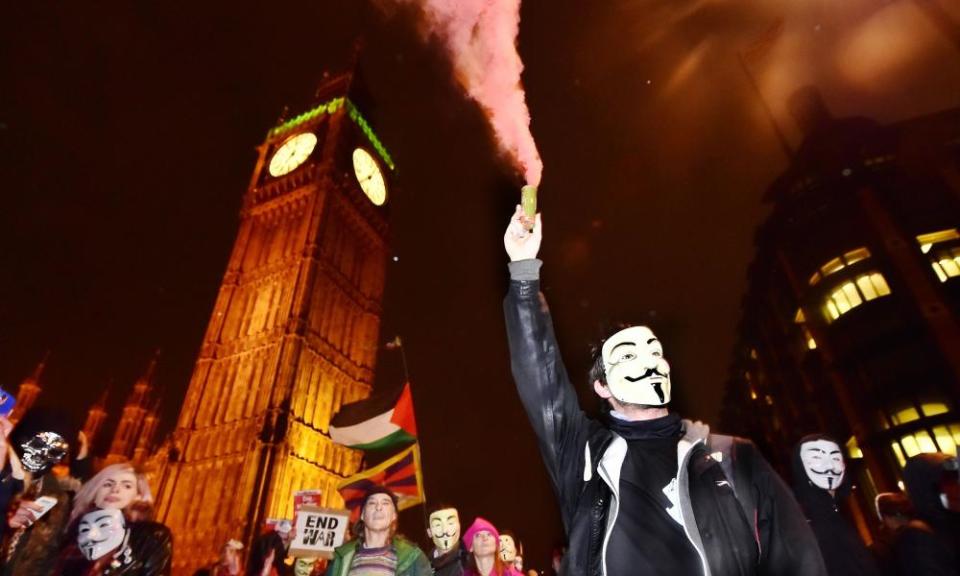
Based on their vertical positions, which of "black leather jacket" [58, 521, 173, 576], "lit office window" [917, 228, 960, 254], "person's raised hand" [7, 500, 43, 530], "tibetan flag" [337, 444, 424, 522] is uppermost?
"lit office window" [917, 228, 960, 254]

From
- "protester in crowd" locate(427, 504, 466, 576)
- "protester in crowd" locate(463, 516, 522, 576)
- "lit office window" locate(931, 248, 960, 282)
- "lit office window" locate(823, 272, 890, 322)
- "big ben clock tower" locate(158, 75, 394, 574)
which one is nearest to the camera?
"protester in crowd" locate(463, 516, 522, 576)

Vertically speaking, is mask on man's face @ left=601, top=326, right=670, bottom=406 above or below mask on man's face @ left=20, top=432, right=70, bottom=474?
below

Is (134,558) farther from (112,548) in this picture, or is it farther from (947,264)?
(947,264)

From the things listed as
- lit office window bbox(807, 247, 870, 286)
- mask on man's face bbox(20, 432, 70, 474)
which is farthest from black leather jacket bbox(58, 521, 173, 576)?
lit office window bbox(807, 247, 870, 286)

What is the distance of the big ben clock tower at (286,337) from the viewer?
34.0 metres

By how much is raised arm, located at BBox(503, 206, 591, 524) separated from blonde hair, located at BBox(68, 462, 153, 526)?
356 cm

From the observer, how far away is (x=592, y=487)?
8.38ft

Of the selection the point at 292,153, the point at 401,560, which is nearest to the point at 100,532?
the point at 401,560

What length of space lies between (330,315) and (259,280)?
19.3 ft

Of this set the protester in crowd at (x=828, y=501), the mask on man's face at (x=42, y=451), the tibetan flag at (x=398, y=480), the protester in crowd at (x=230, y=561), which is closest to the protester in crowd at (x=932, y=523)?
the protester in crowd at (x=828, y=501)

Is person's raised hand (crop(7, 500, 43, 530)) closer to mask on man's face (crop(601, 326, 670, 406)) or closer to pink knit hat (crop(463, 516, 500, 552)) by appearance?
pink knit hat (crop(463, 516, 500, 552))

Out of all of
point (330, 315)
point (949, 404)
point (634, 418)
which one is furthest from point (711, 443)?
point (330, 315)

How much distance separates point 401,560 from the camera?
17.1 ft

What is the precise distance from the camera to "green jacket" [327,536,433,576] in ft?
16.9
